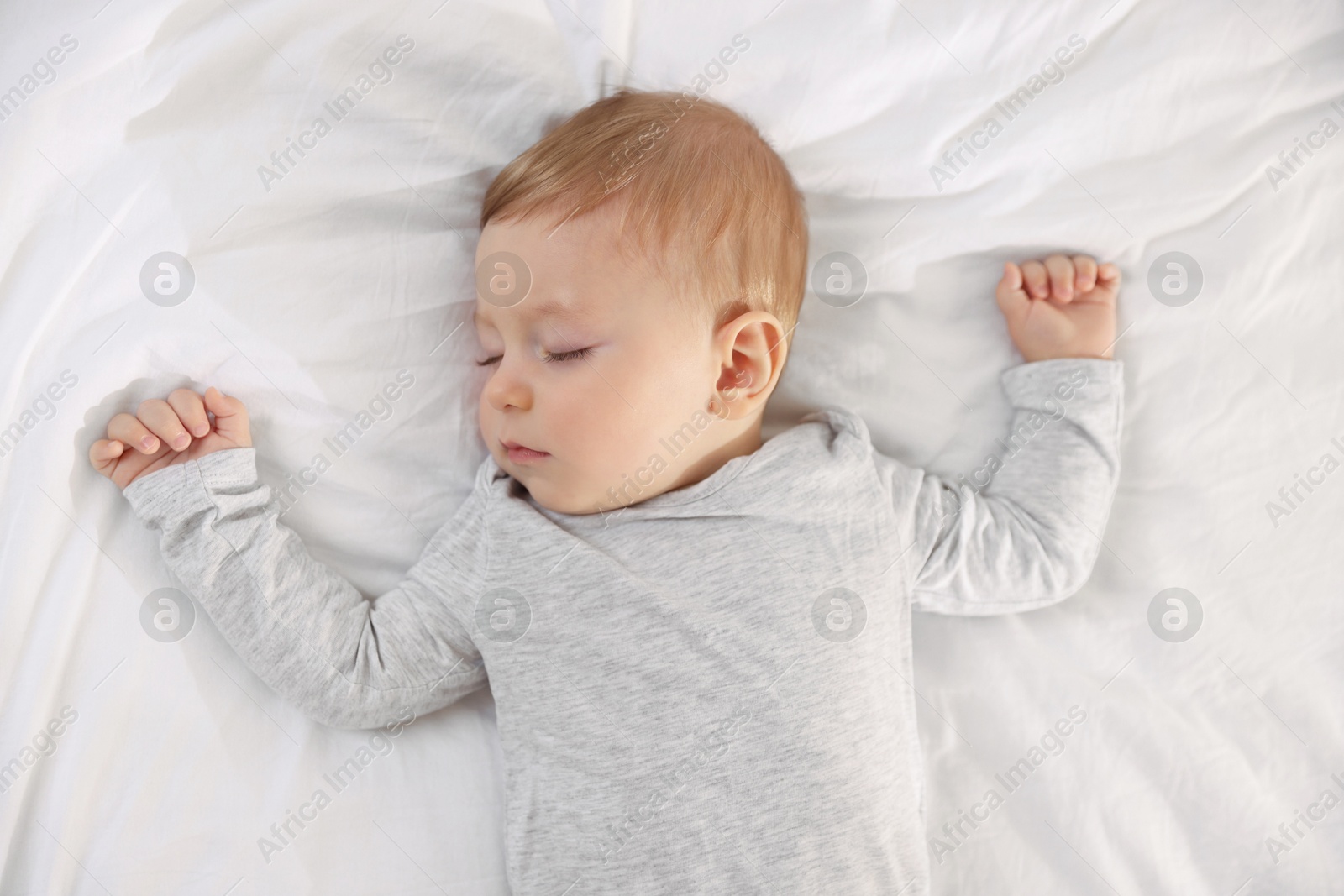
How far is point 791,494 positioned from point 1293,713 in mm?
853

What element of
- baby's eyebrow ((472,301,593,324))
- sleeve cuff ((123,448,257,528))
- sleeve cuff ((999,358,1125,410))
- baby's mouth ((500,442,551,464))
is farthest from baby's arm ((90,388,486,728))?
sleeve cuff ((999,358,1125,410))

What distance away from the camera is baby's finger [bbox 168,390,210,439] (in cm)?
125

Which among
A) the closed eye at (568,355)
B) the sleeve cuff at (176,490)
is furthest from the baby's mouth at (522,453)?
the sleeve cuff at (176,490)

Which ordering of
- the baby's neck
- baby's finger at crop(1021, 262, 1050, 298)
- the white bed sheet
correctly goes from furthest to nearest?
baby's finger at crop(1021, 262, 1050, 298)
the baby's neck
the white bed sheet

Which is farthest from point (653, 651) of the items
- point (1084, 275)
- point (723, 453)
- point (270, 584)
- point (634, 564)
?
point (1084, 275)

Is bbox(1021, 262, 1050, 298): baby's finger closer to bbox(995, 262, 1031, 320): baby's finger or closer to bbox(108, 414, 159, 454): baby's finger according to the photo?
bbox(995, 262, 1031, 320): baby's finger

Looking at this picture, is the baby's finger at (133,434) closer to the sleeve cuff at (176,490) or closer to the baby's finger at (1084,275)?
the sleeve cuff at (176,490)

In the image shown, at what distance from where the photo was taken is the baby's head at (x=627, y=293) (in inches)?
48.6

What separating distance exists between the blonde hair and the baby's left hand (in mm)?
411

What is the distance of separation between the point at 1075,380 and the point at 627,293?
74cm

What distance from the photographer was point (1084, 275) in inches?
57.9

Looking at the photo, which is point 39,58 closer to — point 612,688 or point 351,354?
point 351,354

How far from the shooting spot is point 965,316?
1.52m

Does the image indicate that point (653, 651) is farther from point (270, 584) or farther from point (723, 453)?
point (270, 584)
